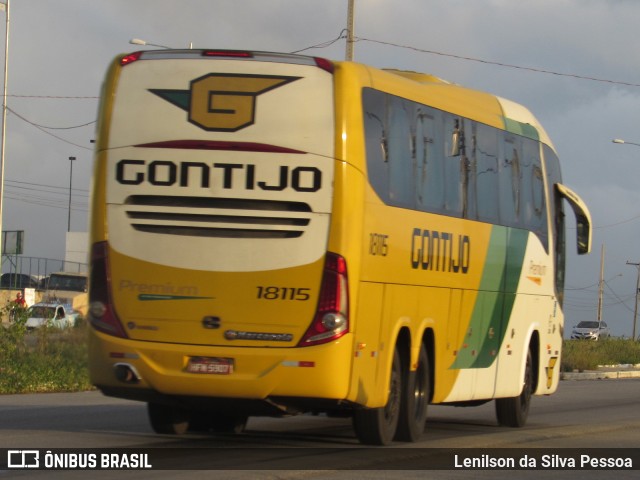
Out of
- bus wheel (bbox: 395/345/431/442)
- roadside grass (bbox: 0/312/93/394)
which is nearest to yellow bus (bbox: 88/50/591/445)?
bus wheel (bbox: 395/345/431/442)

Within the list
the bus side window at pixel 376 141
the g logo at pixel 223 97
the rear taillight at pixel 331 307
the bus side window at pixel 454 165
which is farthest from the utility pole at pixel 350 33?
the rear taillight at pixel 331 307

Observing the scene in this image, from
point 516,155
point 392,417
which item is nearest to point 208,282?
point 392,417

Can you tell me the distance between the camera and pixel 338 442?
15414 millimetres

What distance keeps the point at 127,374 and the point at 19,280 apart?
200ft

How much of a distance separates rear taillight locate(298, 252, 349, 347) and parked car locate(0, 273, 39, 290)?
58450 millimetres

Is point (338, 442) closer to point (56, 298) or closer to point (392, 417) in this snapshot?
point (392, 417)

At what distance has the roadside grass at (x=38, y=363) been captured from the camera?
78.8 feet

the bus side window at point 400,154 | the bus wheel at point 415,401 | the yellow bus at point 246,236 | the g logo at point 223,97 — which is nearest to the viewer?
the yellow bus at point 246,236

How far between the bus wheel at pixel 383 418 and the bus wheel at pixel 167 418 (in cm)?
212

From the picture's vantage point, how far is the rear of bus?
1319 centimetres

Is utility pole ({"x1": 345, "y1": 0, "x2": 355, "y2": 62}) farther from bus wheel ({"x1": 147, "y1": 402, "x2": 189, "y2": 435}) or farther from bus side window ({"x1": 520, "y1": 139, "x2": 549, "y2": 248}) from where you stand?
bus wheel ({"x1": 147, "y1": 402, "x2": 189, "y2": 435})

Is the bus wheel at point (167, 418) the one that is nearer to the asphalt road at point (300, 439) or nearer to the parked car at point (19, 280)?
the asphalt road at point (300, 439)

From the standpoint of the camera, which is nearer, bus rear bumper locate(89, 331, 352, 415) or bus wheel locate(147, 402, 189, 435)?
bus rear bumper locate(89, 331, 352, 415)

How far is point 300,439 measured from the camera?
15758 mm
